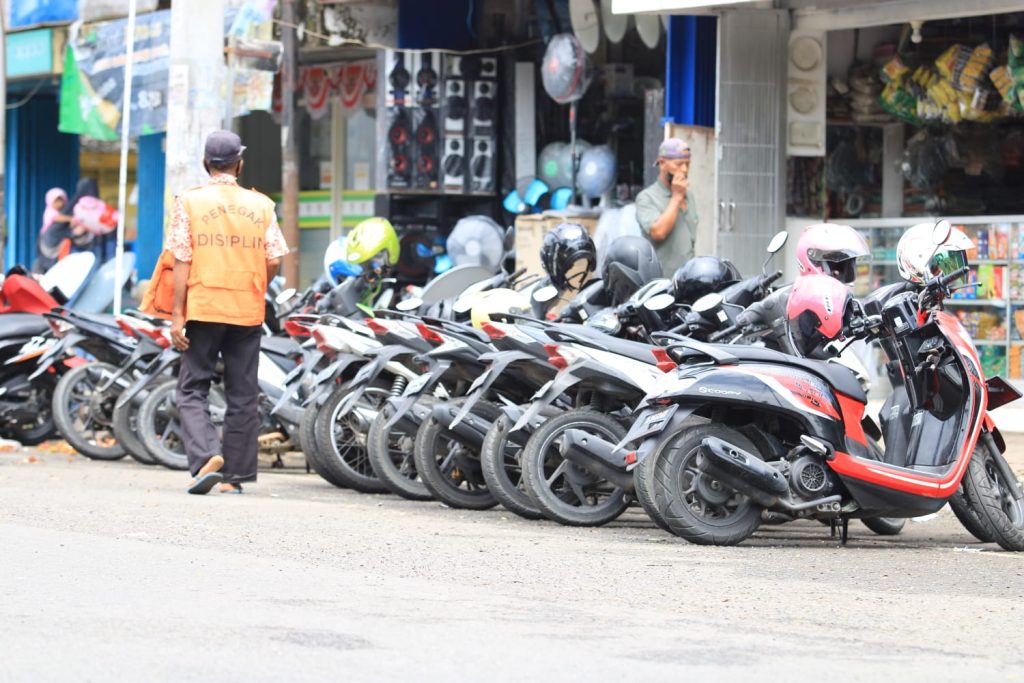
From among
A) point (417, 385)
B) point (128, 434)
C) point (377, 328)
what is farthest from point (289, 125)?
point (417, 385)

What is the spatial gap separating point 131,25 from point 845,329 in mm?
9696

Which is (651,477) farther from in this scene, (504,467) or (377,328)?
(377,328)

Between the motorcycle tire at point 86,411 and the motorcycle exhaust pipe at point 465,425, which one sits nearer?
the motorcycle exhaust pipe at point 465,425

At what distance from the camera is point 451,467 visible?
10.3m

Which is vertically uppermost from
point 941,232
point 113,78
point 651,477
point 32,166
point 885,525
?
point 113,78

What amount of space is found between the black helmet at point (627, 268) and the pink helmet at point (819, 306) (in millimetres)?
1701

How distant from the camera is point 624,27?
1720cm

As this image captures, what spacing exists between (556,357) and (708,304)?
0.78 metres

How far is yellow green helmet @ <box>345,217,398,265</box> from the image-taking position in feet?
43.2

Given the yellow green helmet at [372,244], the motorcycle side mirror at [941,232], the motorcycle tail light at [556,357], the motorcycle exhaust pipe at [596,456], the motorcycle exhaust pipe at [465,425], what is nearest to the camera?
the motorcycle side mirror at [941,232]

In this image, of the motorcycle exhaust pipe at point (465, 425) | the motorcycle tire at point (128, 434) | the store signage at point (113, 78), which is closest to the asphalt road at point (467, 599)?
the motorcycle exhaust pipe at point (465, 425)

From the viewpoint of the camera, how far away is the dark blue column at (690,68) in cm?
1591

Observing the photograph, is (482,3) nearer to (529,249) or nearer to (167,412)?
(529,249)

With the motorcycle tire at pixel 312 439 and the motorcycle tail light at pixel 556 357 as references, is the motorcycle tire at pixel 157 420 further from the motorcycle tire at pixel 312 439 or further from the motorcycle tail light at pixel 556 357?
the motorcycle tail light at pixel 556 357
